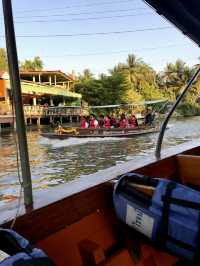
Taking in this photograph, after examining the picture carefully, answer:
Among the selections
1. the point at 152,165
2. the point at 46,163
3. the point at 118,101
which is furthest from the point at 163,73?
the point at 152,165

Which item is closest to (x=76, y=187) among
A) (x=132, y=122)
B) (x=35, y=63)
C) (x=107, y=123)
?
(x=107, y=123)

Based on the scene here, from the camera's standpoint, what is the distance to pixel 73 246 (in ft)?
4.28

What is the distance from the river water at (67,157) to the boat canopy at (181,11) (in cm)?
523

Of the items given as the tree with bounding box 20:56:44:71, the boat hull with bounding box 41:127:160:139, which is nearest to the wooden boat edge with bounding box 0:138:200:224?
the boat hull with bounding box 41:127:160:139

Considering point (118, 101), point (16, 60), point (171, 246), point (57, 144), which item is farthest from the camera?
point (118, 101)

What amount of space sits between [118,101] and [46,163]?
2432 centimetres

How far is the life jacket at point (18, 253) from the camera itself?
34.0 inches

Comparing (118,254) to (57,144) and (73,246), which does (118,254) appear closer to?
(73,246)

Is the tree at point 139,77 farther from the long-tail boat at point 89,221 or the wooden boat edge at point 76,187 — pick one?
the long-tail boat at point 89,221

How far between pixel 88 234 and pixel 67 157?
10.8m

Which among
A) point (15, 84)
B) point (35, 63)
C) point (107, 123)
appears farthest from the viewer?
point (35, 63)

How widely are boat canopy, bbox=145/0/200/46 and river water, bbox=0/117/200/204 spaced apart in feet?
17.2

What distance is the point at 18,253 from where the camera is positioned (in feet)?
2.98

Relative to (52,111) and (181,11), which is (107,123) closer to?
(52,111)
